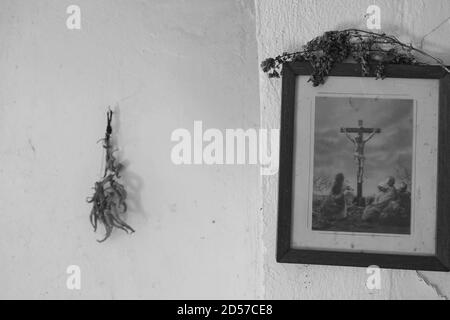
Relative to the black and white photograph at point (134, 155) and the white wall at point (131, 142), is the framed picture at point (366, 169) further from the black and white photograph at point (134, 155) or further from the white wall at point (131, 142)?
the white wall at point (131, 142)

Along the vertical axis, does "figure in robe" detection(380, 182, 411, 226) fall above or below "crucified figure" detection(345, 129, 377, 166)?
below

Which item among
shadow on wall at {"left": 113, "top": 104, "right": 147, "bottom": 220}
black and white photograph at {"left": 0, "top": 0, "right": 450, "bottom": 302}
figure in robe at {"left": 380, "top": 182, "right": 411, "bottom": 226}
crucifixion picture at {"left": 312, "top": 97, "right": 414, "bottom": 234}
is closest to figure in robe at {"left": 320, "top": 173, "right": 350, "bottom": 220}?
crucifixion picture at {"left": 312, "top": 97, "right": 414, "bottom": 234}

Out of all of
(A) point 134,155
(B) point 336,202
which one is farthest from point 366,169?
(A) point 134,155

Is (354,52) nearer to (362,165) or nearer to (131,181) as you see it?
(362,165)

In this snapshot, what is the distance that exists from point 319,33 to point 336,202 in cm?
48

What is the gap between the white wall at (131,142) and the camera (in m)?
1.33

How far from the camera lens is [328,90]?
3.50 feet

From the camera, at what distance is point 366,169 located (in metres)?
1.06

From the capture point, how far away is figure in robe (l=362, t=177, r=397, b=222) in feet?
3.43

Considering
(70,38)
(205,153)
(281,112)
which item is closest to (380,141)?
(281,112)

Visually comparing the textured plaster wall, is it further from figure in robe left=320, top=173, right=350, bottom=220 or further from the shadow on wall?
the shadow on wall

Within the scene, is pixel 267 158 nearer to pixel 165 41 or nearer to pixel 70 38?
pixel 165 41
